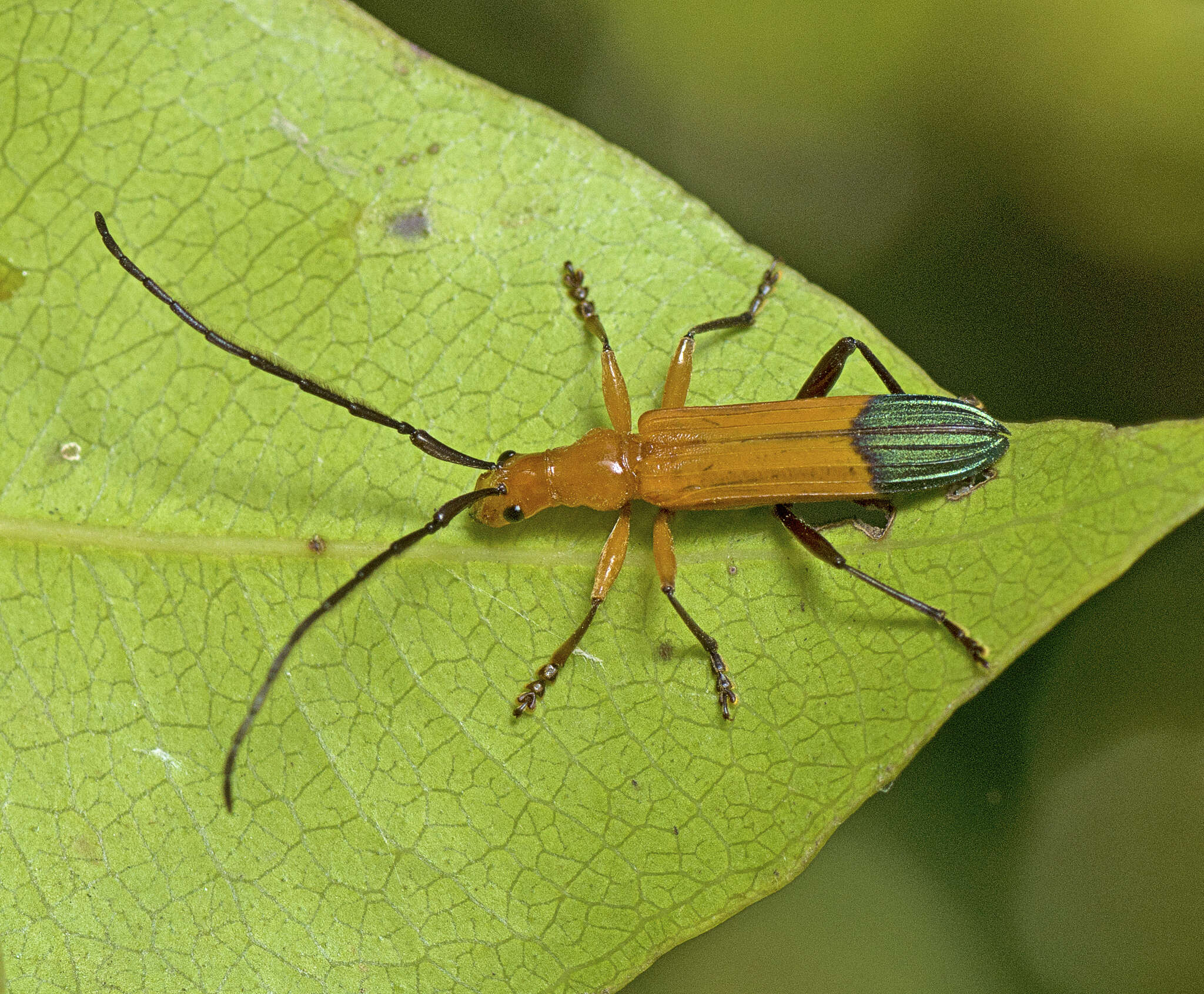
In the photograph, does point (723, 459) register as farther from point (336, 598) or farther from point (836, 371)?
point (336, 598)

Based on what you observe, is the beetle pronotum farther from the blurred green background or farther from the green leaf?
the blurred green background

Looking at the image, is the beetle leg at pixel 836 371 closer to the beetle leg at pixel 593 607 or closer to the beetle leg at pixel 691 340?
the beetle leg at pixel 691 340

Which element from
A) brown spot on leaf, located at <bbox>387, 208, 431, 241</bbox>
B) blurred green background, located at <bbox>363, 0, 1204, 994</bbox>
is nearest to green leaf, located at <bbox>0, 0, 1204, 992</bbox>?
brown spot on leaf, located at <bbox>387, 208, 431, 241</bbox>

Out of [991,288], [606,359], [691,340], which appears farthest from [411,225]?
[991,288]

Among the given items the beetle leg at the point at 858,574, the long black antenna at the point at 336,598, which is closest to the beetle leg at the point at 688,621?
the beetle leg at the point at 858,574

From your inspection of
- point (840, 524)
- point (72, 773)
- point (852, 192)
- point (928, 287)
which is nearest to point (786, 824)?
point (840, 524)
